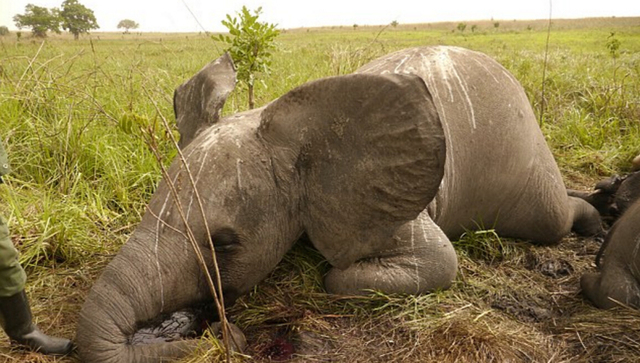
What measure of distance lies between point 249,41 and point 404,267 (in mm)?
2056

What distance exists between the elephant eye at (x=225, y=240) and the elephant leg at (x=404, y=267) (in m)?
0.66

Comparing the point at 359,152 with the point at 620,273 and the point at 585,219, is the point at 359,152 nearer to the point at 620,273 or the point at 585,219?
the point at 620,273

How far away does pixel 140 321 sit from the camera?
2.31m

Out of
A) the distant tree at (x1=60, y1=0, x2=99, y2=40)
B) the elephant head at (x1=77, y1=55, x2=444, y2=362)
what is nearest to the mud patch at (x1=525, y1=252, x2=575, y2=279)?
the elephant head at (x1=77, y1=55, x2=444, y2=362)

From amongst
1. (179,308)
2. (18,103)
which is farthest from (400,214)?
(18,103)

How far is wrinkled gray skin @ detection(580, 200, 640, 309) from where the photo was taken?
114 inches

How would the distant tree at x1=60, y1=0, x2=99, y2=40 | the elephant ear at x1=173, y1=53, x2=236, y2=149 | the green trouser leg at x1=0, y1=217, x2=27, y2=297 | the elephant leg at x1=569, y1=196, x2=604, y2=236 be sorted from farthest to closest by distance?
the distant tree at x1=60, y1=0, x2=99, y2=40 → the elephant leg at x1=569, y1=196, x2=604, y2=236 → the elephant ear at x1=173, y1=53, x2=236, y2=149 → the green trouser leg at x1=0, y1=217, x2=27, y2=297

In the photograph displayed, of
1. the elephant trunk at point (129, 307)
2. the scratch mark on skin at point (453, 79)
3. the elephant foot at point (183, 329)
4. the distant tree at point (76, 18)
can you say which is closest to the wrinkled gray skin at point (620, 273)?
the scratch mark on skin at point (453, 79)

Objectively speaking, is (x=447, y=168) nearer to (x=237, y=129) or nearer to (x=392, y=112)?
(x=392, y=112)

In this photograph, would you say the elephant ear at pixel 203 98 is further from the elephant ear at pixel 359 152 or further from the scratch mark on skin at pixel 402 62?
the scratch mark on skin at pixel 402 62

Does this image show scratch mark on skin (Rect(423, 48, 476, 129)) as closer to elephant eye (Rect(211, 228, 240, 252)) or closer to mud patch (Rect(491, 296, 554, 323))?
mud patch (Rect(491, 296, 554, 323))

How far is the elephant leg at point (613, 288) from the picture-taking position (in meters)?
2.89

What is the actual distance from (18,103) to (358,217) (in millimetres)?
3696

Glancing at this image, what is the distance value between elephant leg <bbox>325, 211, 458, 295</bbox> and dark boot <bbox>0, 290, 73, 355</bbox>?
1.28 m
